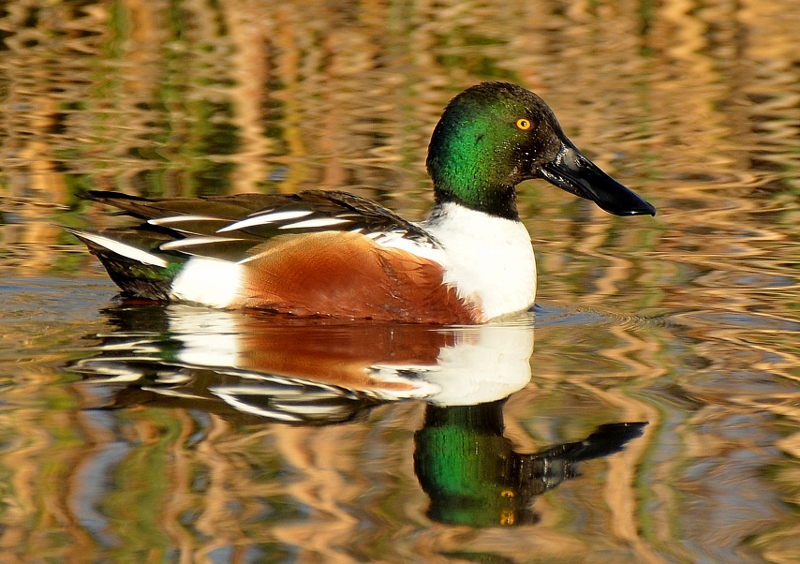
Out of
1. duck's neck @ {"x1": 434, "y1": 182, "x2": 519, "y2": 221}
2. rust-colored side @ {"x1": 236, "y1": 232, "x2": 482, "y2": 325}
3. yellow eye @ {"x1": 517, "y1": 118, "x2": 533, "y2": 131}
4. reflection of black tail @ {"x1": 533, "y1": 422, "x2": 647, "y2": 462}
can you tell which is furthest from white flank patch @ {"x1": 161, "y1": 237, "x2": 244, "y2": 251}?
reflection of black tail @ {"x1": 533, "y1": 422, "x2": 647, "y2": 462}

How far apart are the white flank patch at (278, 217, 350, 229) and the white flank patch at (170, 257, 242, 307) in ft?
0.97

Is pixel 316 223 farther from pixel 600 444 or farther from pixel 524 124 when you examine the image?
pixel 600 444

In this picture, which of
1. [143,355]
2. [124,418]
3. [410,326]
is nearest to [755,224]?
[410,326]

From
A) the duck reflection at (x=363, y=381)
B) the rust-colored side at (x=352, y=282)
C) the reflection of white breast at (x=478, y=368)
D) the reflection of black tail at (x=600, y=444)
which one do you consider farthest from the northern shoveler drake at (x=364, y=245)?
the reflection of black tail at (x=600, y=444)

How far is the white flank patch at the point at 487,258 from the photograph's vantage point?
5.90 m

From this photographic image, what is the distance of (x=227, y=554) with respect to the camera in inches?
126

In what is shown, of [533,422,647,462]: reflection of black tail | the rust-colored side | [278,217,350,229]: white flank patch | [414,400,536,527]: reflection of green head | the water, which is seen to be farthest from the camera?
[278,217,350,229]: white flank patch

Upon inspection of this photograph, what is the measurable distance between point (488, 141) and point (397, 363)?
1604 millimetres

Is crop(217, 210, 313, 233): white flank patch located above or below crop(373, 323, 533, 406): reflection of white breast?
above

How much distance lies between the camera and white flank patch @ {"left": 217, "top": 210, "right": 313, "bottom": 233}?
5.89 meters

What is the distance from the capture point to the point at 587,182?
20.9ft

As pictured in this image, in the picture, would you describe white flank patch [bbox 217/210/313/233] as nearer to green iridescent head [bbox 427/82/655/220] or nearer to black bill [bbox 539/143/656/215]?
green iridescent head [bbox 427/82/655/220]

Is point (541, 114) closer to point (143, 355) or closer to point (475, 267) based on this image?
point (475, 267)

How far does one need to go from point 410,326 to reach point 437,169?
98 cm
